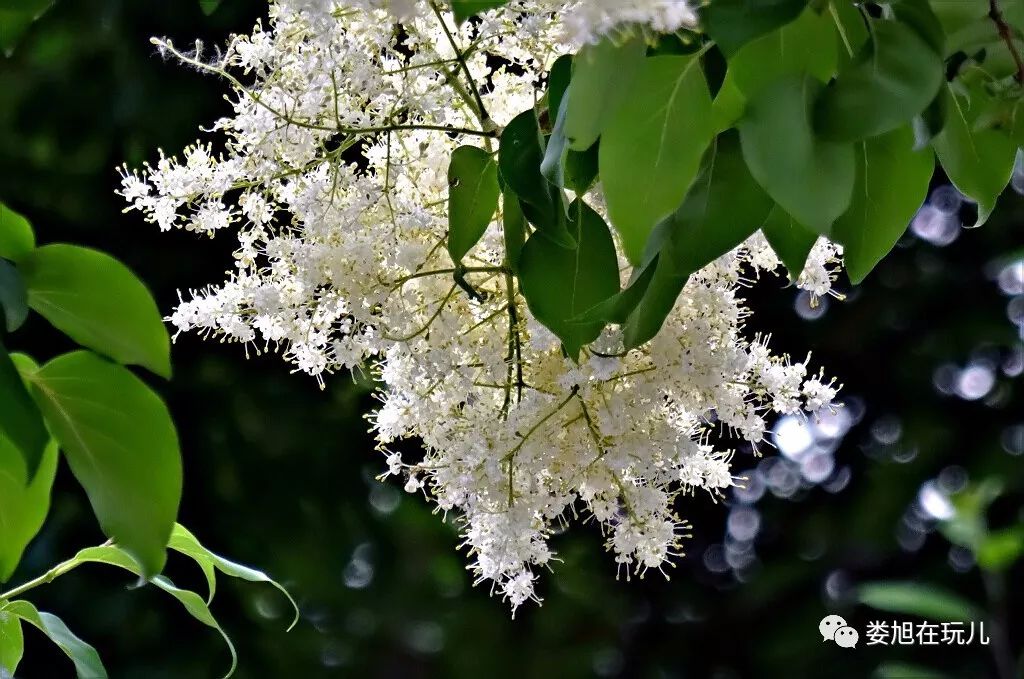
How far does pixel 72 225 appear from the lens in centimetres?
185

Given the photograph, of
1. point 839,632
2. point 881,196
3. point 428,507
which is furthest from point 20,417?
point 428,507

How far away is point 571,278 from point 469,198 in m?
0.05

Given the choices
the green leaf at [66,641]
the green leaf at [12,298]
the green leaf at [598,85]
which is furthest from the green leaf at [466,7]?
the green leaf at [66,641]

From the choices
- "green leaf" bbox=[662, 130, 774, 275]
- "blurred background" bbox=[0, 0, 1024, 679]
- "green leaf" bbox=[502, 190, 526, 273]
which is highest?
"blurred background" bbox=[0, 0, 1024, 679]

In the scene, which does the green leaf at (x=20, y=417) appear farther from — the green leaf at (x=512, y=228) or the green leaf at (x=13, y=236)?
the green leaf at (x=512, y=228)

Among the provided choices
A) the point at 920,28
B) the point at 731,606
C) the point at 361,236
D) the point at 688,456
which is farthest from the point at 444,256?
the point at 731,606

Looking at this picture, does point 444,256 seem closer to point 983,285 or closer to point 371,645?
point 371,645

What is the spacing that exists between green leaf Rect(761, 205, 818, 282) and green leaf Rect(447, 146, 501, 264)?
10cm

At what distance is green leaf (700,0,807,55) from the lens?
28 cm

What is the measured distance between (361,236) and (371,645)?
159 cm

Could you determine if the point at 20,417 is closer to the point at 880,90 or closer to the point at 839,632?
the point at 880,90

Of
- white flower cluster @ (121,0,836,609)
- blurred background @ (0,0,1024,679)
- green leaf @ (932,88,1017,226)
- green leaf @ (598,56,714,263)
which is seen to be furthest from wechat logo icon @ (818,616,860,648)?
green leaf @ (598,56,714,263)

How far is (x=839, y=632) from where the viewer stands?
42.5 inches

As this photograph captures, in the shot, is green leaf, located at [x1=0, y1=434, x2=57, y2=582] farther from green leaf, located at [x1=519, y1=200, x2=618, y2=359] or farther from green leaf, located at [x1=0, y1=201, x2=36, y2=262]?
green leaf, located at [x1=519, y1=200, x2=618, y2=359]
